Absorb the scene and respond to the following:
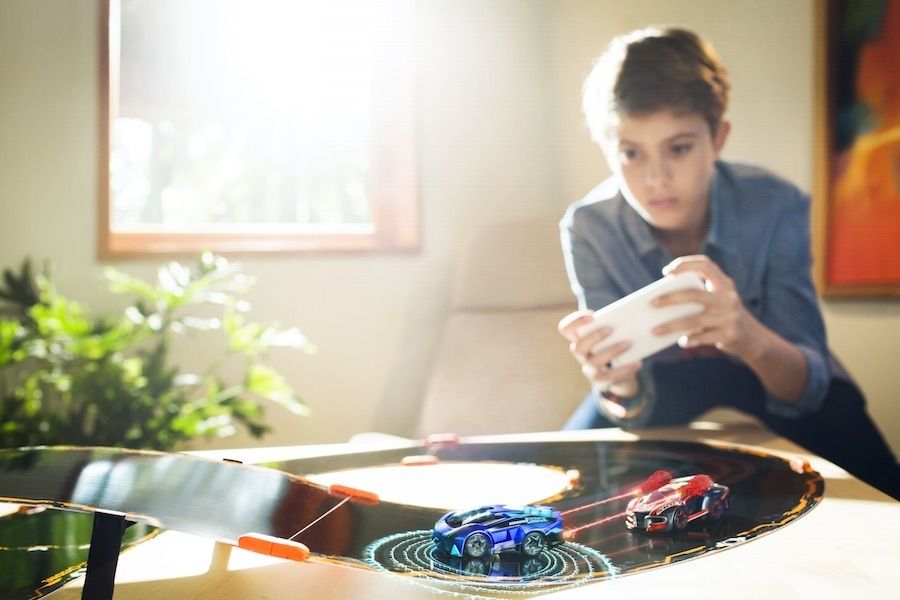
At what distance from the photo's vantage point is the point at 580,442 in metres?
0.86

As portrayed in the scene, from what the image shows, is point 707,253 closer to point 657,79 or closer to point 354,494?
point 657,79

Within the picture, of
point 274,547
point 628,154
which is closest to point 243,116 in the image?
point 628,154

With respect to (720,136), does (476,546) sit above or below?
below

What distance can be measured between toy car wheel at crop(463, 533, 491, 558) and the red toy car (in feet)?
0.36

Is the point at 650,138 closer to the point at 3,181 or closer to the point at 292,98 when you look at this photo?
the point at 292,98

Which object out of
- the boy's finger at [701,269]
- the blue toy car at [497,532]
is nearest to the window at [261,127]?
the boy's finger at [701,269]

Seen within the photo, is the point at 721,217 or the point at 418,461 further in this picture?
the point at 721,217

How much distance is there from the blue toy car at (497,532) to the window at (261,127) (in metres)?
0.98

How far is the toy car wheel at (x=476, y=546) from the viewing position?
1.59ft

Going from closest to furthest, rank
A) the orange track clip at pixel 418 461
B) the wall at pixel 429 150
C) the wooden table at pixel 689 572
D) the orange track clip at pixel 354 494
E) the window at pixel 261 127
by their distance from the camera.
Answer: the wooden table at pixel 689 572 → the orange track clip at pixel 354 494 → the orange track clip at pixel 418 461 → the wall at pixel 429 150 → the window at pixel 261 127

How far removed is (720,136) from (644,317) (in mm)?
299

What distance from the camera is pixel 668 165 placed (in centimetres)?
94

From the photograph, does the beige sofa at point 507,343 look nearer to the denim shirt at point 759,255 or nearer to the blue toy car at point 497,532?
the denim shirt at point 759,255

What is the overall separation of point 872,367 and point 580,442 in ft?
1.31
